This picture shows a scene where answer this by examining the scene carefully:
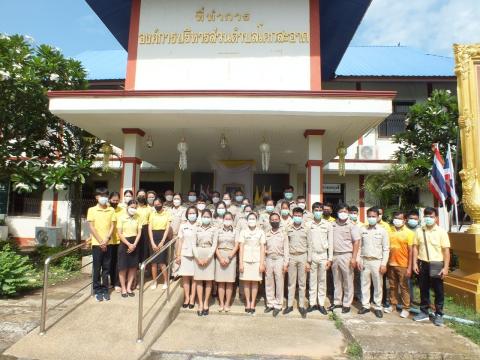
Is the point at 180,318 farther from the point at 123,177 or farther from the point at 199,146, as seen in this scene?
the point at 199,146

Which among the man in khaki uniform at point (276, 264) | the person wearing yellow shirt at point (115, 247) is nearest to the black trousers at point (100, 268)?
the person wearing yellow shirt at point (115, 247)

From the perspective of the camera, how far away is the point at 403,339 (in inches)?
174

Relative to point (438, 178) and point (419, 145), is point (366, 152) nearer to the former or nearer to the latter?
Answer: point (419, 145)

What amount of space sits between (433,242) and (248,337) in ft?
→ 9.37

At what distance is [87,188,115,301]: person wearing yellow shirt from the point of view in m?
5.17

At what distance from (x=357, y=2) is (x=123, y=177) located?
625cm

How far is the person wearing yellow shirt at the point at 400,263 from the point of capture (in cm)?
544

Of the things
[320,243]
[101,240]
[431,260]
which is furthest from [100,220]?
[431,260]

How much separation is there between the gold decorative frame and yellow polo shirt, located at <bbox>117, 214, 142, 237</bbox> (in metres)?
5.41

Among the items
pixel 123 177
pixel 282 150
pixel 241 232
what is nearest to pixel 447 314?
pixel 241 232

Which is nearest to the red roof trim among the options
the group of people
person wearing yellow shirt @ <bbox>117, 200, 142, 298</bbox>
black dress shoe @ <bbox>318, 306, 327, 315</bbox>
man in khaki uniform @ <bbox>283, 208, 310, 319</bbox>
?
the group of people

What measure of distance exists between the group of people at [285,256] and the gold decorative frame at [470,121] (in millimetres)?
1482

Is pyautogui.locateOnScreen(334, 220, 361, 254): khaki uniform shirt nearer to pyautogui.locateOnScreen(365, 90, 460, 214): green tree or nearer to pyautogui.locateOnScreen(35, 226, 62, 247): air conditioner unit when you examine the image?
pyautogui.locateOnScreen(365, 90, 460, 214): green tree

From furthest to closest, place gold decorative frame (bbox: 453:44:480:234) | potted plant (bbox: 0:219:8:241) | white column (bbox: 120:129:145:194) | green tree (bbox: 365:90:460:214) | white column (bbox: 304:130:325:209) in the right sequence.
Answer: potted plant (bbox: 0:219:8:241) < green tree (bbox: 365:90:460:214) < white column (bbox: 120:129:145:194) < white column (bbox: 304:130:325:209) < gold decorative frame (bbox: 453:44:480:234)
